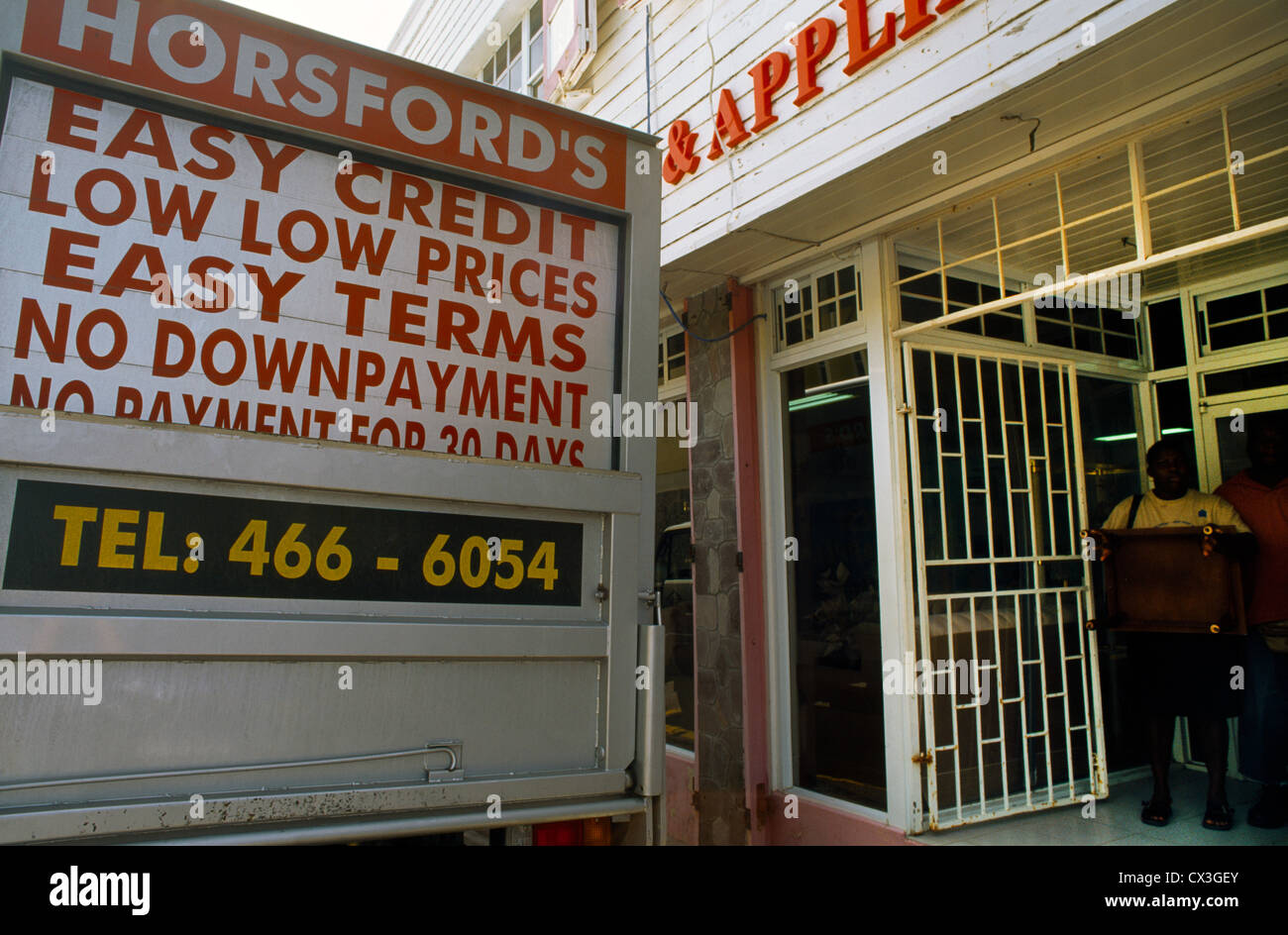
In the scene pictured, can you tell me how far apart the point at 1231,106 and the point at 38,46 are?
3994 mm

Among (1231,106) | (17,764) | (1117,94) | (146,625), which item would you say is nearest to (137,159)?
(146,625)

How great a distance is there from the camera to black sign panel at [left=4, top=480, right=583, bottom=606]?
1756 mm

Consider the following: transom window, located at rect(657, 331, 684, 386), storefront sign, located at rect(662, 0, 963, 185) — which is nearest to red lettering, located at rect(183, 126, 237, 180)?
storefront sign, located at rect(662, 0, 963, 185)

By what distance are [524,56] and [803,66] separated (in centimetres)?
424

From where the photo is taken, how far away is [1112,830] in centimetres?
403

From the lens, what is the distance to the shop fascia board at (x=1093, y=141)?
301cm

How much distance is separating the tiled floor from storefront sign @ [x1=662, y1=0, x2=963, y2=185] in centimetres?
369

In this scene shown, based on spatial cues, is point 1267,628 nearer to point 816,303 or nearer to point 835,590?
point 835,590

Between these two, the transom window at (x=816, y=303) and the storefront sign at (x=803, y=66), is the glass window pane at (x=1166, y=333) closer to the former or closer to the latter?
the transom window at (x=816, y=303)

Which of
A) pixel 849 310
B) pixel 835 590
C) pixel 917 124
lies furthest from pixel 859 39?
pixel 835 590

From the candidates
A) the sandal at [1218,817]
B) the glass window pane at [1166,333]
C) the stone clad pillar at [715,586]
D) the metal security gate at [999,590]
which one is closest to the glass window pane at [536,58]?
the stone clad pillar at [715,586]

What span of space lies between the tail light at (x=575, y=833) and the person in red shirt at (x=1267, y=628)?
3.63m

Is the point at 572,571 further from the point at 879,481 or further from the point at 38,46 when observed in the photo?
the point at 879,481

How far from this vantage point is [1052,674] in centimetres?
448
